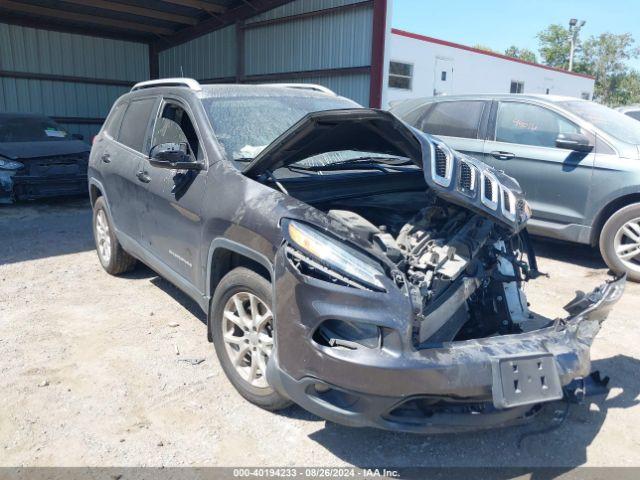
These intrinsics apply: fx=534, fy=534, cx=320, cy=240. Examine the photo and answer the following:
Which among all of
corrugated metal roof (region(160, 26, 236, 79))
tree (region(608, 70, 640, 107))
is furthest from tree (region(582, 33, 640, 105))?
corrugated metal roof (region(160, 26, 236, 79))

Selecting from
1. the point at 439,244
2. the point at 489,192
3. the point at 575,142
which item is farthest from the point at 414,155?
the point at 575,142

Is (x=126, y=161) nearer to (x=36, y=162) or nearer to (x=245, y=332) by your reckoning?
(x=245, y=332)

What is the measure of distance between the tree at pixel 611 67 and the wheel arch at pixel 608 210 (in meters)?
45.8

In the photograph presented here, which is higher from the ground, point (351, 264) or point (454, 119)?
point (454, 119)

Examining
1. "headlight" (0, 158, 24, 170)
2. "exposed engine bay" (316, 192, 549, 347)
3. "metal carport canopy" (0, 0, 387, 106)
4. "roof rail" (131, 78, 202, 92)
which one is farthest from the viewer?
"metal carport canopy" (0, 0, 387, 106)

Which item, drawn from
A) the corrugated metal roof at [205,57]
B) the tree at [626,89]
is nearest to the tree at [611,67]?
the tree at [626,89]

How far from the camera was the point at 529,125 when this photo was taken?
607 centimetres

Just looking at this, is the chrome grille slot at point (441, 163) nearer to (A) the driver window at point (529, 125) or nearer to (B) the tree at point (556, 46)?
(A) the driver window at point (529, 125)

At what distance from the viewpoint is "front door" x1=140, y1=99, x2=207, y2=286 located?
343 centimetres

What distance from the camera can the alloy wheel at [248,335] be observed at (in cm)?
286

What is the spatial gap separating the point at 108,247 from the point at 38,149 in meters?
5.05

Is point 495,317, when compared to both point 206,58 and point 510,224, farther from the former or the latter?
point 206,58

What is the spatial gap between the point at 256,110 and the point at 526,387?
8.74 feet

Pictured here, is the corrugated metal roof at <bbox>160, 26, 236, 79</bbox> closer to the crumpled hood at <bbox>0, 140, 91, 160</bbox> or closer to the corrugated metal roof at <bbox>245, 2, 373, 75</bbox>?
the corrugated metal roof at <bbox>245, 2, 373, 75</bbox>
